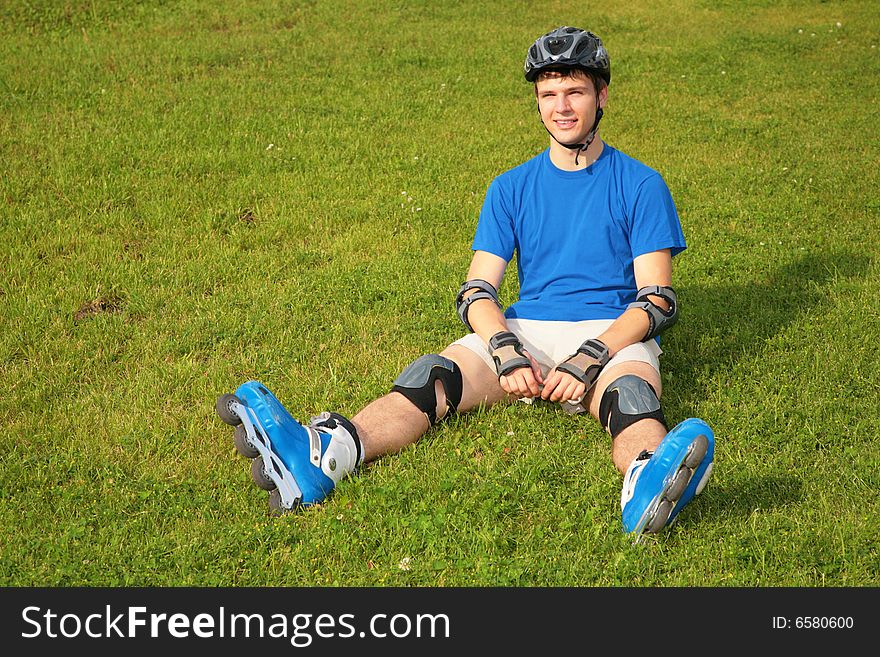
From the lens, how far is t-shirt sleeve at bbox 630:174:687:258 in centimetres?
548

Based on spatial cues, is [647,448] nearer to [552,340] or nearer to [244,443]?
[552,340]

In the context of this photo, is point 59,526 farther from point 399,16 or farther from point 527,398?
point 399,16

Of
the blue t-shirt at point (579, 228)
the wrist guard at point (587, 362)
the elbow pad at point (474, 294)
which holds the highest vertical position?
the blue t-shirt at point (579, 228)

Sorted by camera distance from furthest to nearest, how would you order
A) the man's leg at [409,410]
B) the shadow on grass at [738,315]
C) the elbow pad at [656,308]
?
1. the shadow on grass at [738,315]
2. the elbow pad at [656,308]
3. the man's leg at [409,410]

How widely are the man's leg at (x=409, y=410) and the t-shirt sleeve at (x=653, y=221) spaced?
109 centimetres

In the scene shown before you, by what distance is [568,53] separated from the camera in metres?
5.36

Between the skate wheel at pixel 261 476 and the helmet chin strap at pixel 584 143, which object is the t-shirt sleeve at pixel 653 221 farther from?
the skate wheel at pixel 261 476

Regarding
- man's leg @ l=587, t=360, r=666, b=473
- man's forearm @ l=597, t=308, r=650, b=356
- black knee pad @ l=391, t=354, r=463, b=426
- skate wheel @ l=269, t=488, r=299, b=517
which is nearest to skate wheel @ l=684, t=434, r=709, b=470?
man's leg @ l=587, t=360, r=666, b=473

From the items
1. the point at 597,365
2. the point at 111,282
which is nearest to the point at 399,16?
the point at 111,282

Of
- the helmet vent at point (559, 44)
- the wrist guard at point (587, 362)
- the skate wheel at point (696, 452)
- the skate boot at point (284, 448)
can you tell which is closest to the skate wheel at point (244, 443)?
the skate boot at point (284, 448)

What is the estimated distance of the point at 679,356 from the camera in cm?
672

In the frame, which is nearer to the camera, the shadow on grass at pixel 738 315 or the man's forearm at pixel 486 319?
the man's forearm at pixel 486 319

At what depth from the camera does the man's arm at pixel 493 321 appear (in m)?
5.22

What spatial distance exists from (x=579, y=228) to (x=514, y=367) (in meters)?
0.98
